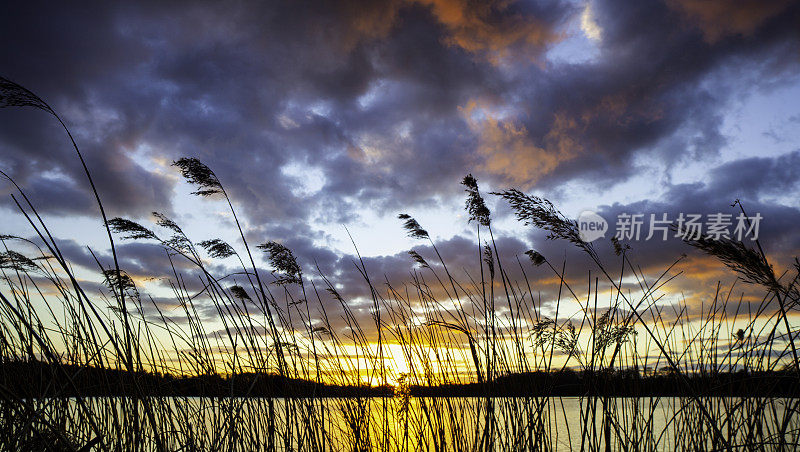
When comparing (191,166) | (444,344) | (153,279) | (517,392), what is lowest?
(517,392)

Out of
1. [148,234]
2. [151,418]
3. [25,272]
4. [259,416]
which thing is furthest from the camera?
[259,416]

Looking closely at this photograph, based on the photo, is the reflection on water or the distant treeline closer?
the reflection on water

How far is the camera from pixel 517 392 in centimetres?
256

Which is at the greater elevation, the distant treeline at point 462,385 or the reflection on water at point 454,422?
the distant treeline at point 462,385

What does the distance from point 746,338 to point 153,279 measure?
3995 millimetres

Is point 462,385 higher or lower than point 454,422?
higher

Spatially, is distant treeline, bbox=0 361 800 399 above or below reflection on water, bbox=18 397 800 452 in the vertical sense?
above

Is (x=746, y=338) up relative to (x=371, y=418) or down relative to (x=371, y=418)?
up

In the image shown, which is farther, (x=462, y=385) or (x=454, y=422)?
(x=462, y=385)

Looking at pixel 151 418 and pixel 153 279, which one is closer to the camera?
pixel 151 418

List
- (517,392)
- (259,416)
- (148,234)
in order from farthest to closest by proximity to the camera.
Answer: (259,416)
(148,234)
(517,392)

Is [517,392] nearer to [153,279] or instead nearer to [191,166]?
[191,166]

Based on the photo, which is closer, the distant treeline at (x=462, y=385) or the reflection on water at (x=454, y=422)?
the reflection on water at (x=454, y=422)

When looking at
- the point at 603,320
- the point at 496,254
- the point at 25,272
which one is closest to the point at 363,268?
the point at 496,254
